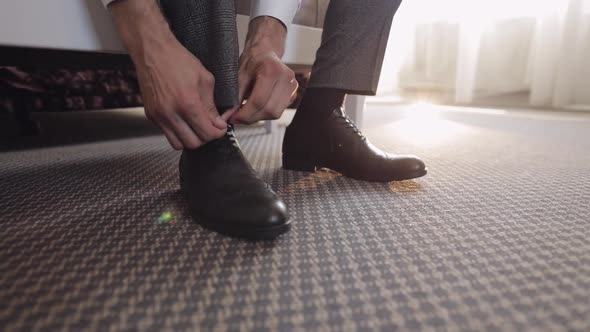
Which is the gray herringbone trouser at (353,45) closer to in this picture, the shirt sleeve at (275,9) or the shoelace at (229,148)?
the shirt sleeve at (275,9)

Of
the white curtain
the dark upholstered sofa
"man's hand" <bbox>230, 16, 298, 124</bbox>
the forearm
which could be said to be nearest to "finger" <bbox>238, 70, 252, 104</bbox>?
"man's hand" <bbox>230, 16, 298, 124</bbox>

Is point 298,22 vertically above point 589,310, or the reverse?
point 298,22

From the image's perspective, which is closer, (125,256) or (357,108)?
(125,256)

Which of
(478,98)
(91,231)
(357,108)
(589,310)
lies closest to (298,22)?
(357,108)

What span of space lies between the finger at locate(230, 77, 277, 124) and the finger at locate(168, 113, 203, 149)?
60 millimetres

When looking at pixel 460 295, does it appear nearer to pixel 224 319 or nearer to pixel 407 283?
pixel 407 283

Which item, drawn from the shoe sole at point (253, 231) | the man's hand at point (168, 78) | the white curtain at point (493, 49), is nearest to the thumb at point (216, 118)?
the man's hand at point (168, 78)

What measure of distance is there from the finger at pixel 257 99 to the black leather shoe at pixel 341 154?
0.20 m

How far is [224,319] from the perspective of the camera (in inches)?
10.4

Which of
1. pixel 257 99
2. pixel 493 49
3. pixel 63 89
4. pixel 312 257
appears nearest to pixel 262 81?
pixel 257 99

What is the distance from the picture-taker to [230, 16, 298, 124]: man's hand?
472mm

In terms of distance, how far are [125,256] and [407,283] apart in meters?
0.26

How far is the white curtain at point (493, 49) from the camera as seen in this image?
1.83 metres

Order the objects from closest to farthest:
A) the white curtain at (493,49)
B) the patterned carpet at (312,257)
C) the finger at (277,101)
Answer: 1. the patterned carpet at (312,257)
2. the finger at (277,101)
3. the white curtain at (493,49)
